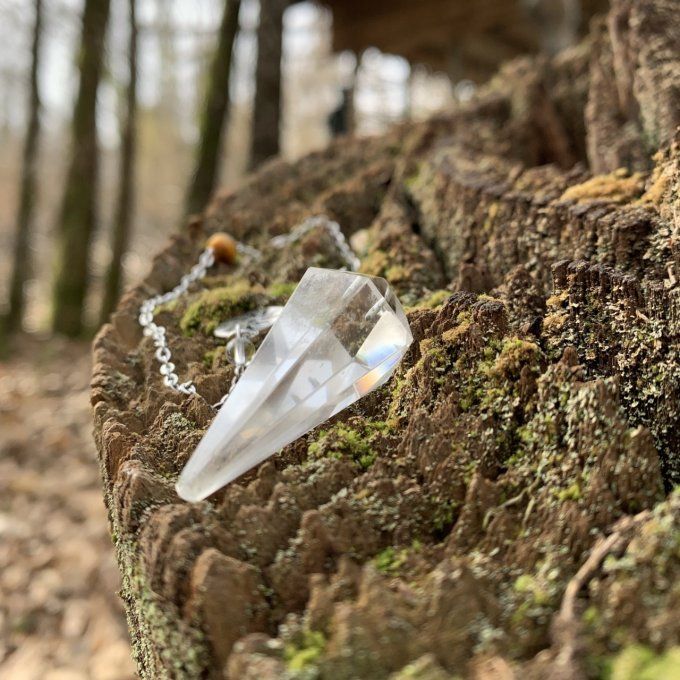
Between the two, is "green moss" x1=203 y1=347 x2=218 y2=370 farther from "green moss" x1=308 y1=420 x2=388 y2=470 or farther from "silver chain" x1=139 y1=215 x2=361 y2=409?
"green moss" x1=308 y1=420 x2=388 y2=470

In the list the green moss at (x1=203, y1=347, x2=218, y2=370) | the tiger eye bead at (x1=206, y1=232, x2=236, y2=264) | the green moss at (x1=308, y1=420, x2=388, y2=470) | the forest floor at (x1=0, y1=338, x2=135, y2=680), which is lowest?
the forest floor at (x1=0, y1=338, x2=135, y2=680)

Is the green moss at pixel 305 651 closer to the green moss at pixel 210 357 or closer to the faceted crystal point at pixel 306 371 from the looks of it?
the faceted crystal point at pixel 306 371

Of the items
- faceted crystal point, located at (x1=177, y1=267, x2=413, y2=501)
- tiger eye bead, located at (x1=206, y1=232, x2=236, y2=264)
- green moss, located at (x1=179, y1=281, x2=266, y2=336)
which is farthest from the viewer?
tiger eye bead, located at (x1=206, y1=232, x2=236, y2=264)

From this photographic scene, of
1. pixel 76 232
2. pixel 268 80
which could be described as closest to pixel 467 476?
pixel 268 80

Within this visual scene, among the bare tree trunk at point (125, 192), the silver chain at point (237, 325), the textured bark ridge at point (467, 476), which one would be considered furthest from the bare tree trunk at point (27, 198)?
the textured bark ridge at point (467, 476)

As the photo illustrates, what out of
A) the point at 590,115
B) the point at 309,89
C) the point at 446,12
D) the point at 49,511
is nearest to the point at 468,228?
the point at 590,115

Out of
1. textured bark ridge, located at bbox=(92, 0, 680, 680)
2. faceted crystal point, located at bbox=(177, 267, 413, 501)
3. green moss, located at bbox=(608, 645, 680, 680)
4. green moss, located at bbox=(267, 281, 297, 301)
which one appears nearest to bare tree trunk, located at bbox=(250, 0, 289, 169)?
green moss, located at bbox=(267, 281, 297, 301)

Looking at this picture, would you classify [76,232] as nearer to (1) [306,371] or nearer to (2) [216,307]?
(2) [216,307]

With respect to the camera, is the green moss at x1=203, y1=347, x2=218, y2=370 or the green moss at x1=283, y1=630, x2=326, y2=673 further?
the green moss at x1=203, y1=347, x2=218, y2=370
